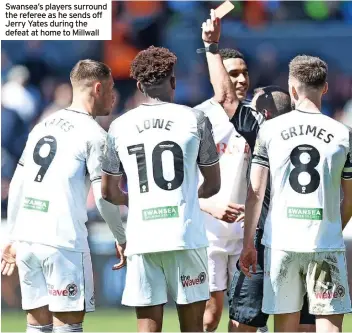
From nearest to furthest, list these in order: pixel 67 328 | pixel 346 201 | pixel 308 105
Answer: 1. pixel 308 105
2. pixel 346 201
3. pixel 67 328

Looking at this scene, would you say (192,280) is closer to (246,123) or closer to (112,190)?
(112,190)

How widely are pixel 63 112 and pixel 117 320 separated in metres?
3.20

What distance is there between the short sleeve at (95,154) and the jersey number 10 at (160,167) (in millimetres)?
621

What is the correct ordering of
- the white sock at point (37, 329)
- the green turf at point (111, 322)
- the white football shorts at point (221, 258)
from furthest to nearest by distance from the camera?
the green turf at point (111, 322)
the white football shorts at point (221, 258)
the white sock at point (37, 329)

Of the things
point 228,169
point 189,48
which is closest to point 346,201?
point 228,169

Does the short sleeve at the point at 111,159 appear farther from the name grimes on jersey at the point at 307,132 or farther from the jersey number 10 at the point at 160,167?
the name grimes on jersey at the point at 307,132

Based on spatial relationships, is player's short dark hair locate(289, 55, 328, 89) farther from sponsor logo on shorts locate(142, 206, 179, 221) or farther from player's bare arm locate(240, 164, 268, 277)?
sponsor logo on shorts locate(142, 206, 179, 221)

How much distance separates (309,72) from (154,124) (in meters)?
0.99

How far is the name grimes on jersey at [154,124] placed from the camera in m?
5.91

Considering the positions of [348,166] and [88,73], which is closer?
[348,166]

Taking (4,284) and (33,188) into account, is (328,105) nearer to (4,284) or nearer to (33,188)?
(4,284)

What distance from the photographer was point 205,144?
5.98m

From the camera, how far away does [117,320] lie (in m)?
9.32

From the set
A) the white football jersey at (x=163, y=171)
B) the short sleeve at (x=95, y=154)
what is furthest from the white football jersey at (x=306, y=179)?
the short sleeve at (x=95, y=154)
